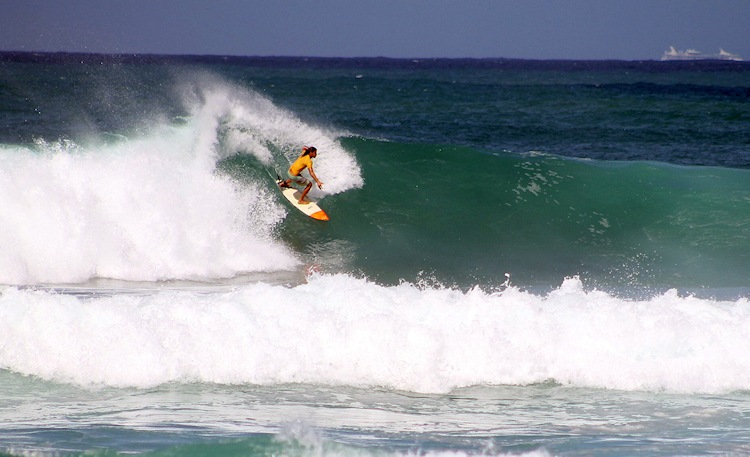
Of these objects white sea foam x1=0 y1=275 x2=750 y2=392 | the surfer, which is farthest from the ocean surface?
the surfer

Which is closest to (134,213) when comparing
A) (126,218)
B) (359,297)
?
(126,218)

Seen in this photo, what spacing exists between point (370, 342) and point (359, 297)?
650 millimetres

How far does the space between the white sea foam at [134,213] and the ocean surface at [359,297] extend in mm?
39

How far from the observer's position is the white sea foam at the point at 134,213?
11501mm

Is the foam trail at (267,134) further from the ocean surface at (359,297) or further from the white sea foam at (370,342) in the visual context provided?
the white sea foam at (370,342)

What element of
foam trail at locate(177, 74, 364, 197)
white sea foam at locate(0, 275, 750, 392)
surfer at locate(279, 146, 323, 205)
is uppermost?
foam trail at locate(177, 74, 364, 197)

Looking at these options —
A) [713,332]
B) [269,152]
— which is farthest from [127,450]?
[269,152]

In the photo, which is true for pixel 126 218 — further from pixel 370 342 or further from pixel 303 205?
pixel 370 342

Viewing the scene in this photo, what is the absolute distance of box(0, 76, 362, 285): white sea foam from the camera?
37.7 ft

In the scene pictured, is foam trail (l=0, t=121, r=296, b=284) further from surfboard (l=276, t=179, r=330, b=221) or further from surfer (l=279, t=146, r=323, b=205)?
surfer (l=279, t=146, r=323, b=205)

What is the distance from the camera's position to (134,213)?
12.4 m

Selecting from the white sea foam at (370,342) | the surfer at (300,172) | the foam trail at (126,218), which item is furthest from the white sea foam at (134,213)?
the white sea foam at (370,342)

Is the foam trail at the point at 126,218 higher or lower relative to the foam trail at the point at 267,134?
lower

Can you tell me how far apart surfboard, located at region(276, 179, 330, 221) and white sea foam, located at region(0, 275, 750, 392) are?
20.1 ft
